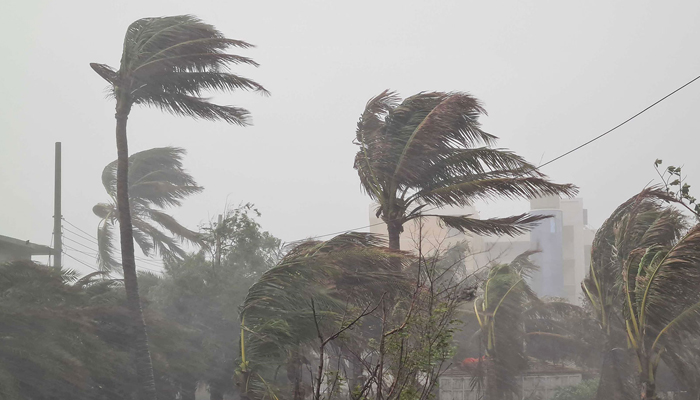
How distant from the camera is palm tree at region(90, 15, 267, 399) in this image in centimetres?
1178

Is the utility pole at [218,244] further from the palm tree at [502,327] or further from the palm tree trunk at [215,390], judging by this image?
the palm tree at [502,327]

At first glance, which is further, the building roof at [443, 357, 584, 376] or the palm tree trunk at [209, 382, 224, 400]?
the building roof at [443, 357, 584, 376]

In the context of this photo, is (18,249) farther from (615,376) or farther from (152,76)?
(615,376)

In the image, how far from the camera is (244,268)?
1950 centimetres

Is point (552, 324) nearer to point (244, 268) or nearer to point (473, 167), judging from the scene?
point (244, 268)

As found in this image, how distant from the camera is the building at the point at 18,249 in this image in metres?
16.3

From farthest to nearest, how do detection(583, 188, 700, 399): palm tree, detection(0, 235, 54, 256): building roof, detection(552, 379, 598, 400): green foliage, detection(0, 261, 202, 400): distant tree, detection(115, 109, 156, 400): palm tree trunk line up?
1. detection(552, 379, 598, 400): green foliage
2. detection(0, 235, 54, 256): building roof
3. detection(115, 109, 156, 400): palm tree trunk
4. detection(0, 261, 202, 400): distant tree
5. detection(583, 188, 700, 399): palm tree

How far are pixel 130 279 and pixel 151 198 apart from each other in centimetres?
1132

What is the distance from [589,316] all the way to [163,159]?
50.8ft

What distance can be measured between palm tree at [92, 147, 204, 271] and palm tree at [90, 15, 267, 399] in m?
9.11

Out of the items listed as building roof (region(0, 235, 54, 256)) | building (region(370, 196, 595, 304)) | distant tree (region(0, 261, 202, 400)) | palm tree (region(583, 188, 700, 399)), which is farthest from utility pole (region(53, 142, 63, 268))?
building (region(370, 196, 595, 304))

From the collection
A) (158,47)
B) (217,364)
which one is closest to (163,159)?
(217,364)

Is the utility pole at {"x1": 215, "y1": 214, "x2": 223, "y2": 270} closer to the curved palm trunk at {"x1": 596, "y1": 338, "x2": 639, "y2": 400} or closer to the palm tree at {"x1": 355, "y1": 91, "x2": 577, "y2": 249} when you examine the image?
the palm tree at {"x1": 355, "y1": 91, "x2": 577, "y2": 249}

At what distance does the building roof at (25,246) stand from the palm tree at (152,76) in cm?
553
